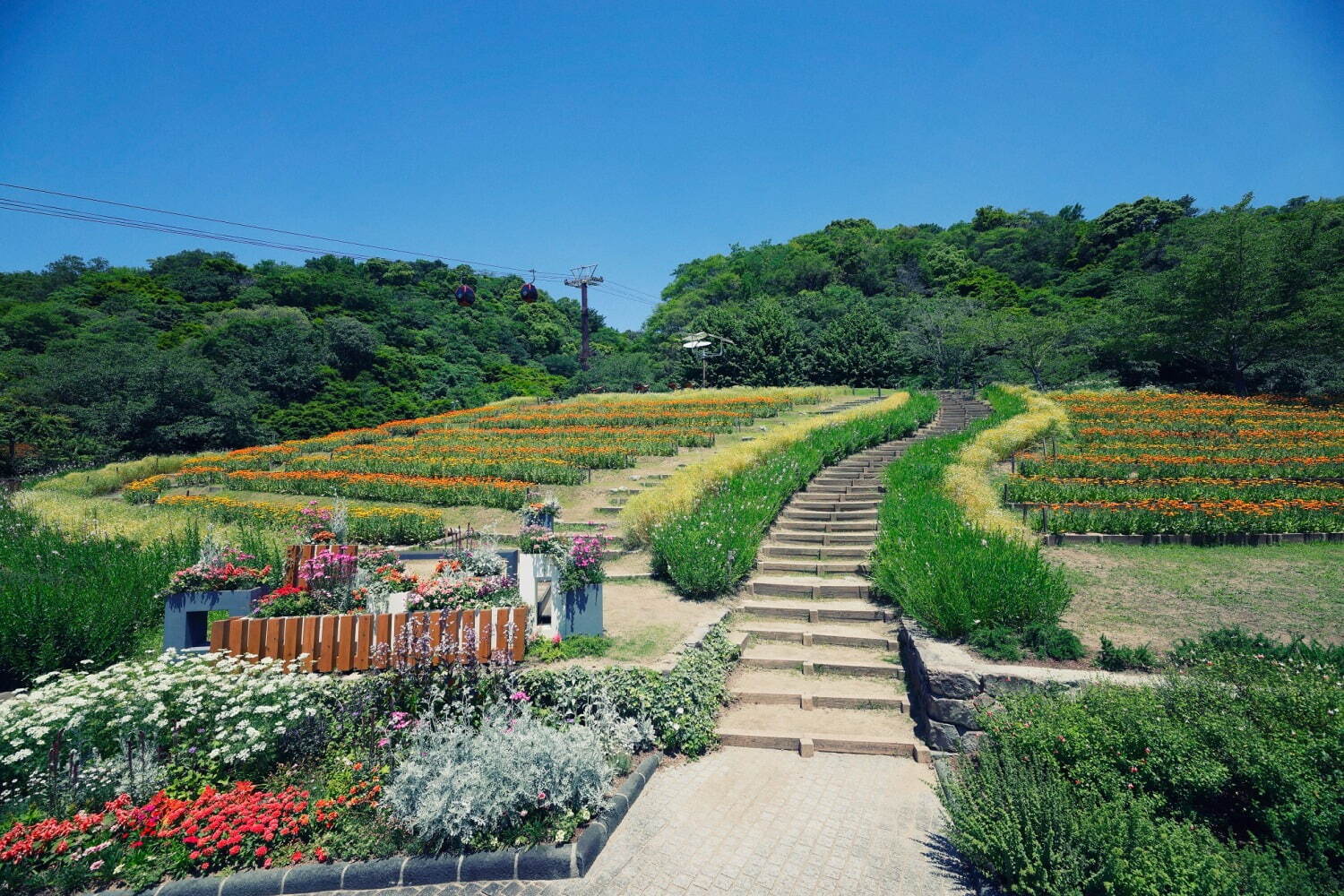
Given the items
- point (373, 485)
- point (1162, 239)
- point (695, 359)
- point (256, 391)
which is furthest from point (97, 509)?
point (1162, 239)

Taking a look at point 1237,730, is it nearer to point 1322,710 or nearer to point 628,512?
point 1322,710

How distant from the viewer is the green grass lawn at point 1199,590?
599cm

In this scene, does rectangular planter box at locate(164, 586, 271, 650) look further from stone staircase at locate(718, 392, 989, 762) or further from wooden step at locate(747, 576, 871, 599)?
wooden step at locate(747, 576, 871, 599)

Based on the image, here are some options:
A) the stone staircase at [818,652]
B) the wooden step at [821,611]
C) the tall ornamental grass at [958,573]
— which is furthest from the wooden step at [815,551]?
the wooden step at [821,611]

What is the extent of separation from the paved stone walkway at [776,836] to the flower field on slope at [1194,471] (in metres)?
6.54

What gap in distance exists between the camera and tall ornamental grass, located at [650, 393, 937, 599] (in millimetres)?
7961

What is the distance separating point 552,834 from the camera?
3.82 m

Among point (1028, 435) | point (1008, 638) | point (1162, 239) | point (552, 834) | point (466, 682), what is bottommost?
point (552, 834)

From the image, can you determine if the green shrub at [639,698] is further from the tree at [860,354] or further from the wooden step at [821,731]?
the tree at [860,354]

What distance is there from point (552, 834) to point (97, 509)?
1310 centimetres

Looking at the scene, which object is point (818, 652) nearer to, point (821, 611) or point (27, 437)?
point (821, 611)

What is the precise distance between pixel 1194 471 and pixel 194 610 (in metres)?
16.9

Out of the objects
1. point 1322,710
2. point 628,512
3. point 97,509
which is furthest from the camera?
point 97,509

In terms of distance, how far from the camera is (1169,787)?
362cm
